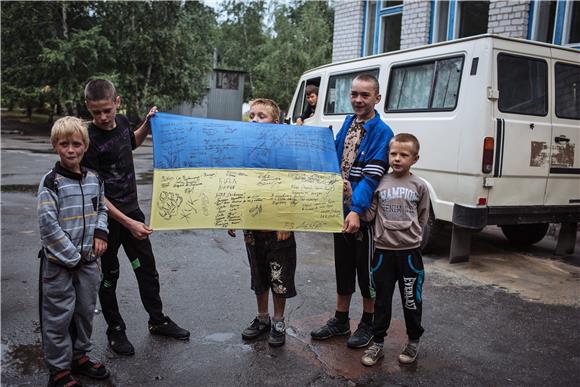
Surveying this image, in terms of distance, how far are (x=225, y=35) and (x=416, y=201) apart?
132 ft

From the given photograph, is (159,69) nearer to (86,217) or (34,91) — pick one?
(34,91)

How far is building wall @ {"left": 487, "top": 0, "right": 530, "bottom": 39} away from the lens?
879 centimetres

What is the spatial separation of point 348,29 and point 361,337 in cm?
1066

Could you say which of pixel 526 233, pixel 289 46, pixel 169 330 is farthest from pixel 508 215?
pixel 289 46

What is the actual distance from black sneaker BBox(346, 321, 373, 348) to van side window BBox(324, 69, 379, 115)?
4.23m

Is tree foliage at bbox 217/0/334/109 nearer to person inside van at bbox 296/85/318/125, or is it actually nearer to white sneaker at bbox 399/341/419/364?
person inside van at bbox 296/85/318/125

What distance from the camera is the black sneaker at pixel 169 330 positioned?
3.51 m

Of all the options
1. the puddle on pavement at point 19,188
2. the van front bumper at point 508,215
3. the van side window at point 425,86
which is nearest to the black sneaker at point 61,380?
the van front bumper at point 508,215

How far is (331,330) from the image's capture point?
12.0ft

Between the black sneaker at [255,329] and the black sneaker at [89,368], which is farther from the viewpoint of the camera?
the black sneaker at [255,329]

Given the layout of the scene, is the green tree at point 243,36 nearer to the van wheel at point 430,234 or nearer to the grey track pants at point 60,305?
the van wheel at point 430,234

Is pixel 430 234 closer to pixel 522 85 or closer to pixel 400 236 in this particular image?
pixel 522 85

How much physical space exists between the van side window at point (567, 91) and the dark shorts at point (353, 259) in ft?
12.4

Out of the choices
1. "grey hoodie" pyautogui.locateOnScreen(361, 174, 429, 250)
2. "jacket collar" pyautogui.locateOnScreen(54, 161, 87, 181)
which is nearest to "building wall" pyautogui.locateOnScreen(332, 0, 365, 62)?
"grey hoodie" pyautogui.locateOnScreen(361, 174, 429, 250)
